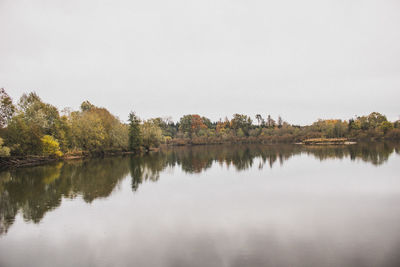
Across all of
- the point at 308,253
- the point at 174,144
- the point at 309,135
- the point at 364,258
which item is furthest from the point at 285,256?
the point at 174,144

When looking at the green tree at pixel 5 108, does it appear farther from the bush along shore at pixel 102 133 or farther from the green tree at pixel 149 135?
the green tree at pixel 149 135

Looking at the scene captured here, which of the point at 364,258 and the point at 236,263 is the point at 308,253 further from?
the point at 236,263

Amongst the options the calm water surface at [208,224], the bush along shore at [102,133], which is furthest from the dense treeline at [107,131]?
the calm water surface at [208,224]

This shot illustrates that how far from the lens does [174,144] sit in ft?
388

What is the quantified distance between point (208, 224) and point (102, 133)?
5209 cm

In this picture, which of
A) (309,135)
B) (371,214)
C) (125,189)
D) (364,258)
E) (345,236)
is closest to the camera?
(364,258)

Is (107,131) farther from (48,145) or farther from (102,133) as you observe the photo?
(48,145)

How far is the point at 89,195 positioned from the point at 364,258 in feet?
54.9

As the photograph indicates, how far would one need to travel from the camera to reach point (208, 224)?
11727 mm

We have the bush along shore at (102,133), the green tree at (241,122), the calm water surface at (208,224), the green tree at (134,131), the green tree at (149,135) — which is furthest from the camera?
the green tree at (241,122)

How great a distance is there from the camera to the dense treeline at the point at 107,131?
42.3 meters

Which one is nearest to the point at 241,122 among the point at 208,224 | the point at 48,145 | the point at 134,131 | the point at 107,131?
the point at 134,131

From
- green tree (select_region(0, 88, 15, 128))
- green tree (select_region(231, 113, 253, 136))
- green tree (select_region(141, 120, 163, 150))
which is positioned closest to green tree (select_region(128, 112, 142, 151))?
green tree (select_region(141, 120, 163, 150))

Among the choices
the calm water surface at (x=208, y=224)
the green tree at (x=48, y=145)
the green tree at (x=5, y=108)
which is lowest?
the calm water surface at (x=208, y=224)
